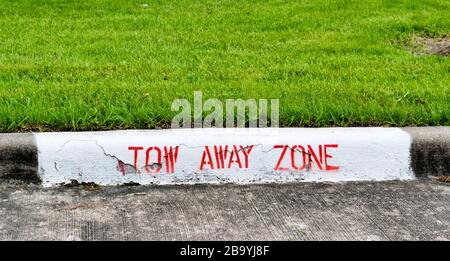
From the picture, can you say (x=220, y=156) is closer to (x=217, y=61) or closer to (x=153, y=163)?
(x=153, y=163)

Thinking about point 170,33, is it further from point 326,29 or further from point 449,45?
point 449,45

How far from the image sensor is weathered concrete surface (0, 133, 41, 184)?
404 centimetres

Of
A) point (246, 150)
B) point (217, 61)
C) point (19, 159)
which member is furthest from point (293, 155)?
point (217, 61)

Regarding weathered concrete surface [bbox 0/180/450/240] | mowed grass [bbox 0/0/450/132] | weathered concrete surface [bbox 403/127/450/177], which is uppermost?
mowed grass [bbox 0/0/450/132]

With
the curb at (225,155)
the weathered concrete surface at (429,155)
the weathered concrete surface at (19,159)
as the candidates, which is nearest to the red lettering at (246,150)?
the curb at (225,155)

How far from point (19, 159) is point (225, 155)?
1.03 metres

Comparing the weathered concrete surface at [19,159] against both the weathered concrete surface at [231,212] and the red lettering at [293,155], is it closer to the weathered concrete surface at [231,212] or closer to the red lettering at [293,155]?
the weathered concrete surface at [231,212]

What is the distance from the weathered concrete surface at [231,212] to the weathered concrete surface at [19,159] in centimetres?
5

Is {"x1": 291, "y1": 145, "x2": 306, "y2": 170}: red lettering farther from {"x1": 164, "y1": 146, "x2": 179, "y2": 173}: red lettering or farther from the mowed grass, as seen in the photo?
{"x1": 164, "y1": 146, "x2": 179, "y2": 173}: red lettering

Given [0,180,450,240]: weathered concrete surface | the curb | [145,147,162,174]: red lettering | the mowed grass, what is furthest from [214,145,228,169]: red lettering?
the mowed grass

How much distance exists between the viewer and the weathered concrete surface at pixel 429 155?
4.28 m

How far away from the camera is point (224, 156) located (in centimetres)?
418

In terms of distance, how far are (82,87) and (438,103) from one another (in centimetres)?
220

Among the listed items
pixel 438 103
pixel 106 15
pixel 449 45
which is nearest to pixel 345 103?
pixel 438 103
